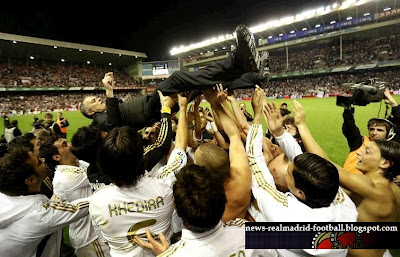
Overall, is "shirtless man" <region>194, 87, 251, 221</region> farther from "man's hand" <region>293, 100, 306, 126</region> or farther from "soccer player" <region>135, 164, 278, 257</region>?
A: "man's hand" <region>293, 100, 306, 126</region>

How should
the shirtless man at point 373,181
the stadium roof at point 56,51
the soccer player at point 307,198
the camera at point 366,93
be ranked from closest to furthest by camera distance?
the soccer player at point 307,198 < the shirtless man at point 373,181 < the camera at point 366,93 < the stadium roof at point 56,51

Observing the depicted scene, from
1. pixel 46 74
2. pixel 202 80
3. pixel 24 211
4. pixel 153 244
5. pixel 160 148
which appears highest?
pixel 46 74

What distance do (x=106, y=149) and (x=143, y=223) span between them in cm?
55

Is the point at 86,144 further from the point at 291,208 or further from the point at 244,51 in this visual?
the point at 244,51

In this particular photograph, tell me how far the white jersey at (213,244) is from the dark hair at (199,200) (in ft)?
0.15

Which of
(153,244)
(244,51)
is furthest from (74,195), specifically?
(244,51)

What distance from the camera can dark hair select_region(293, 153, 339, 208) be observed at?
1402 mm

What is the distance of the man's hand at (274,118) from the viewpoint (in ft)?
6.64

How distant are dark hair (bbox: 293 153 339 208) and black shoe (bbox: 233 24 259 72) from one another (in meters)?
1.88

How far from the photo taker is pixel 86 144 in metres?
2.16

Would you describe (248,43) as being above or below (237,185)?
above

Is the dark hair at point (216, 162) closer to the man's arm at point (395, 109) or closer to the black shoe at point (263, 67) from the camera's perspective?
the black shoe at point (263, 67)

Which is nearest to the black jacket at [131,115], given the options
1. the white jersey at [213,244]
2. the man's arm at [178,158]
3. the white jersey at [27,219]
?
the man's arm at [178,158]

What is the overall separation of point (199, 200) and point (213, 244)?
0.82ft
